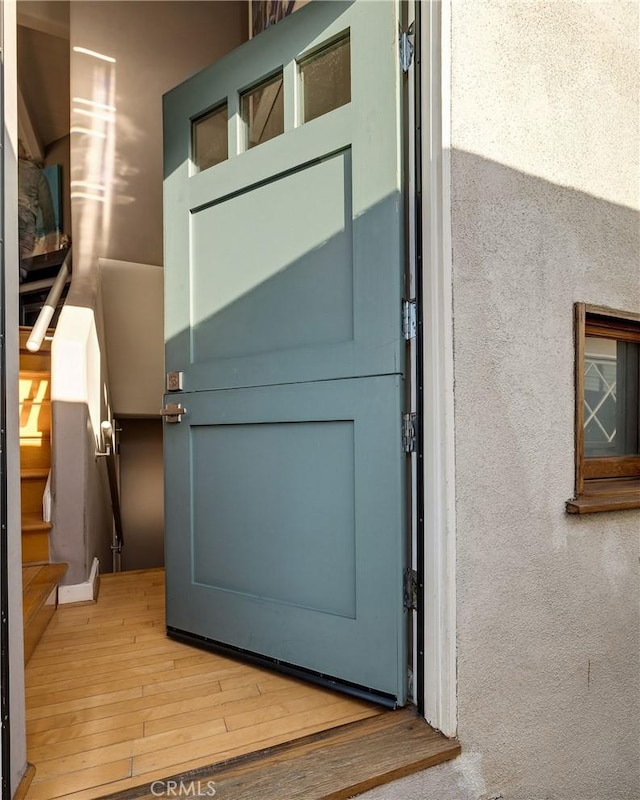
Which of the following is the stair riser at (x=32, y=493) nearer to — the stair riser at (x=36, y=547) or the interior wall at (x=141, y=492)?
the stair riser at (x=36, y=547)

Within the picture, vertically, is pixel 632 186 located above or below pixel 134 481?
above

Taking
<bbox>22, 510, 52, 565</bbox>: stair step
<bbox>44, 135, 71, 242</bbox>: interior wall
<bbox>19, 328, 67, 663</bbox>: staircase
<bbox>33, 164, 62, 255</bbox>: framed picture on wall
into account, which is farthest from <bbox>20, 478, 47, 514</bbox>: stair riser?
<bbox>44, 135, 71, 242</bbox>: interior wall

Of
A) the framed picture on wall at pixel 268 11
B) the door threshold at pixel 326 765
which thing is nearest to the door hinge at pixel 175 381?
the door threshold at pixel 326 765

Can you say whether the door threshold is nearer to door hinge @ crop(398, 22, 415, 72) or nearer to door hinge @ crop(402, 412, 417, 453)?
door hinge @ crop(402, 412, 417, 453)

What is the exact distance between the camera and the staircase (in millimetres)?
2051

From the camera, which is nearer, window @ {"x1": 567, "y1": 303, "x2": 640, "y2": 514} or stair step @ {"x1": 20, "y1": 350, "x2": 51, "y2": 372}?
window @ {"x1": 567, "y1": 303, "x2": 640, "y2": 514}

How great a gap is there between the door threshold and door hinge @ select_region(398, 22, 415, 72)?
6.04ft

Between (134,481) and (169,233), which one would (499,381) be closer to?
(169,233)

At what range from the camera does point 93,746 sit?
4.46 feet

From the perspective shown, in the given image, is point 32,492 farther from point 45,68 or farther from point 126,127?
point 45,68

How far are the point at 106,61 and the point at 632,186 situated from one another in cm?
364

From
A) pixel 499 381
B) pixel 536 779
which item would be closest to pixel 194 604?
pixel 536 779

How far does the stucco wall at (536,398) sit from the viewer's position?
149 centimetres

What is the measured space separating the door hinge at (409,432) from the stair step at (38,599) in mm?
1332
